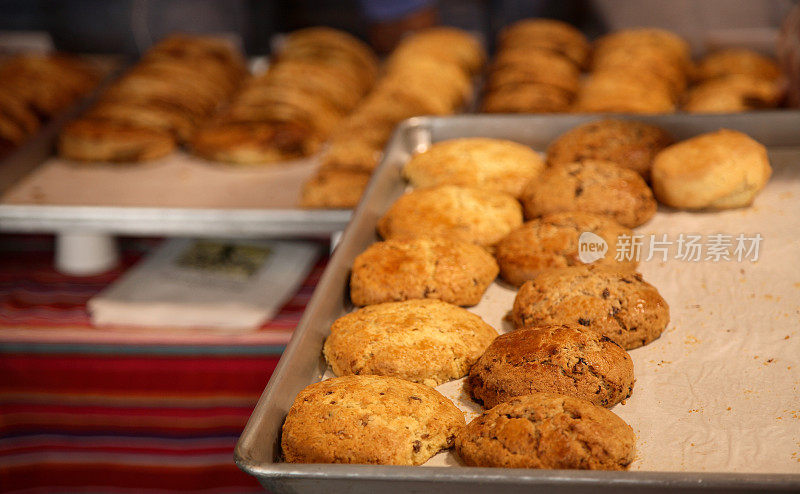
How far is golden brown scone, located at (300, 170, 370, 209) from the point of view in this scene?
1894 millimetres

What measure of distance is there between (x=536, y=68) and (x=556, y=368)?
5.62 ft

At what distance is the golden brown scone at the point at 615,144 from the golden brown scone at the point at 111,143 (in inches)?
50.4

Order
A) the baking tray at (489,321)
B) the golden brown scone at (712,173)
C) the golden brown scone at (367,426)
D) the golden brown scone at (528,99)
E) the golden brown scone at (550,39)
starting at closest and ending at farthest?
the baking tray at (489,321) → the golden brown scone at (367,426) → the golden brown scone at (712,173) → the golden brown scone at (528,99) → the golden brown scone at (550,39)

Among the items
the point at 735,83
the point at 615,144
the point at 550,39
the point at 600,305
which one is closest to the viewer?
the point at 600,305

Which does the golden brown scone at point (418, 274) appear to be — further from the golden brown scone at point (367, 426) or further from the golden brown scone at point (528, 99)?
the golden brown scone at point (528, 99)

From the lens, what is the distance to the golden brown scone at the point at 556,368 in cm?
87

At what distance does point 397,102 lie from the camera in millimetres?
2357

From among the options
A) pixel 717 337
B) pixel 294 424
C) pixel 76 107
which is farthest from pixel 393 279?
pixel 76 107

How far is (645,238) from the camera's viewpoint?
1174mm

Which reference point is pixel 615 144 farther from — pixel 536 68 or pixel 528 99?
pixel 536 68

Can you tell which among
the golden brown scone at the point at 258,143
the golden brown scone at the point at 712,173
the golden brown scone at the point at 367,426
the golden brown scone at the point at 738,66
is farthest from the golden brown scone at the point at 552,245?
the golden brown scone at the point at 738,66

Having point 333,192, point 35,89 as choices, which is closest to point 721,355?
point 333,192

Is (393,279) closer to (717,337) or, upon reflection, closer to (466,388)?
(466,388)

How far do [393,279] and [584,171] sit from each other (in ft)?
1.40
